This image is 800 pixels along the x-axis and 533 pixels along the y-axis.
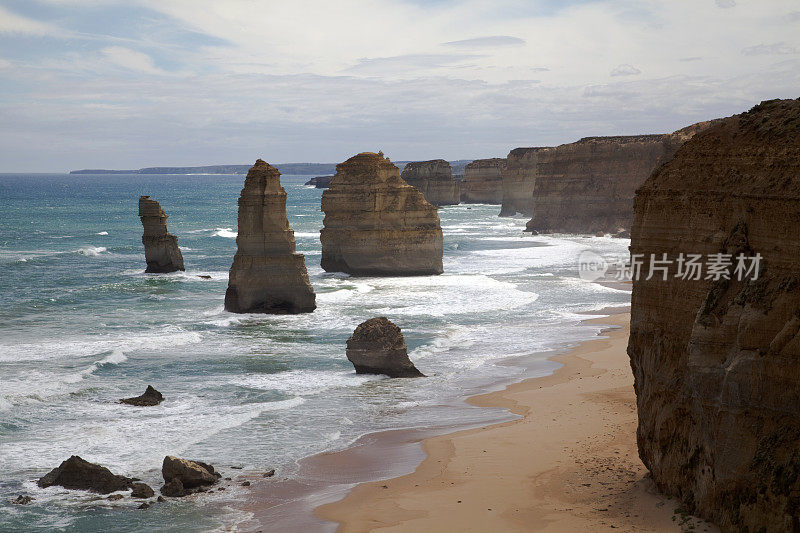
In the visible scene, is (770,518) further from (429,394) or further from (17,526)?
(429,394)

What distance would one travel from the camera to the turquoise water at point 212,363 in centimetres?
1659

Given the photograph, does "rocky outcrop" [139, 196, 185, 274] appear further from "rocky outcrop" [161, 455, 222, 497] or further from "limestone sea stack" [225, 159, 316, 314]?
"rocky outcrop" [161, 455, 222, 497]

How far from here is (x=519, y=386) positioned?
22469 millimetres

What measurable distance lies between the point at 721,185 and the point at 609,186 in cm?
6472

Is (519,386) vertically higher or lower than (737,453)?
lower

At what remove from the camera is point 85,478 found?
15.1 m

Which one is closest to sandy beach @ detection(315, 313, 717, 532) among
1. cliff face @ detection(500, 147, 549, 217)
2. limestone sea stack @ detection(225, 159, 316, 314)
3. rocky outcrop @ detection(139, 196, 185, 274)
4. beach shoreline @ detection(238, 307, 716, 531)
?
beach shoreline @ detection(238, 307, 716, 531)

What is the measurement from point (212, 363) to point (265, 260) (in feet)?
29.3

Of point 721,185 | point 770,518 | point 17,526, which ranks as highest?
point 721,185

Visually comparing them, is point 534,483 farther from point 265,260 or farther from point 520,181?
point 520,181

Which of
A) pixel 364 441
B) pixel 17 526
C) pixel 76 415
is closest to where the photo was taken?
pixel 17 526

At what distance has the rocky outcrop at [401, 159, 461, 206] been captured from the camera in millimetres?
128000

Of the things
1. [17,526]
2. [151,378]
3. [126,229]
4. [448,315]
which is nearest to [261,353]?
[151,378]

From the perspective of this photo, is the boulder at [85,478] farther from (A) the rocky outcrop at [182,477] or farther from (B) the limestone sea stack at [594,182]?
(B) the limestone sea stack at [594,182]
